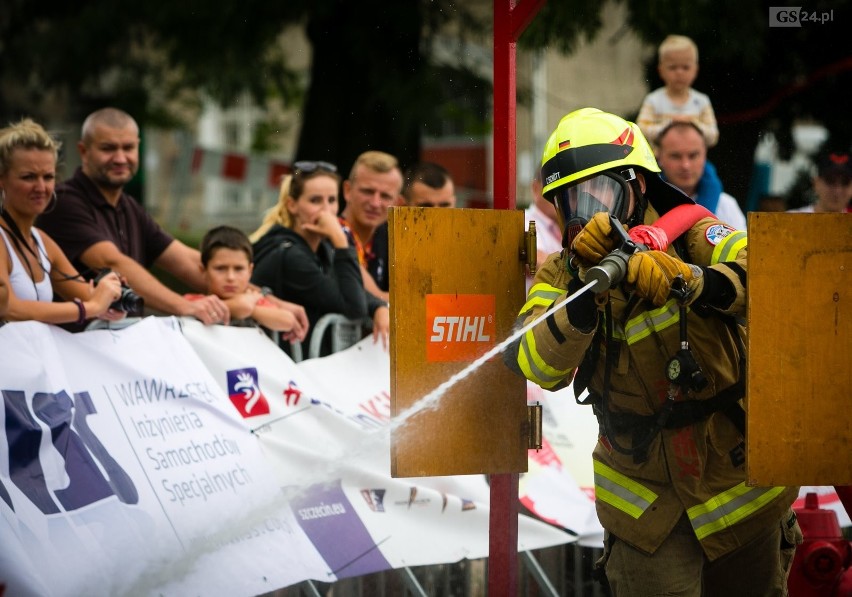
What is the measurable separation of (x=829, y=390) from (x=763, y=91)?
28.3ft

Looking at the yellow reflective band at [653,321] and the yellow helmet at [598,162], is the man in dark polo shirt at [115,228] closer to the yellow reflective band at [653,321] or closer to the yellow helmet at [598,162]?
the yellow helmet at [598,162]

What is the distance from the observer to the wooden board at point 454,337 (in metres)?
3.87

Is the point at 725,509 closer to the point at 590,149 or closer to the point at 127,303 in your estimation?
the point at 590,149

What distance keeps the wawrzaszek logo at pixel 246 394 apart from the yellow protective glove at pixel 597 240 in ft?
7.84

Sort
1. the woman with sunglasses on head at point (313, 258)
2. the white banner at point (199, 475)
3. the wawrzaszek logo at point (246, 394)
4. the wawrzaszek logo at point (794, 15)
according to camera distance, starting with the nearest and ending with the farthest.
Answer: the white banner at point (199, 475), the wawrzaszek logo at point (246, 394), the woman with sunglasses on head at point (313, 258), the wawrzaszek logo at point (794, 15)

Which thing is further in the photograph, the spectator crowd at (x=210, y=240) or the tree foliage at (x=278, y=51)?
the tree foliage at (x=278, y=51)

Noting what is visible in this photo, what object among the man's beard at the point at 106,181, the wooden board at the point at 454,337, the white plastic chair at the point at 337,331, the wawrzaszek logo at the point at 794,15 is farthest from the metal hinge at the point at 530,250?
the wawrzaszek logo at the point at 794,15

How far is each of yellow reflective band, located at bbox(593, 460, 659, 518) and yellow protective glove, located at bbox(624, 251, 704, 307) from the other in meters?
0.69

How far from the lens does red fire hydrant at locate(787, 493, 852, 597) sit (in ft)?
16.4

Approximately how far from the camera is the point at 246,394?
5387 millimetres

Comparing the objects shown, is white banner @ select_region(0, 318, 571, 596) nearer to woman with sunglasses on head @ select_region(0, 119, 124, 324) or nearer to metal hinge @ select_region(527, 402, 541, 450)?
woman with sunglasses on head @ select_region(0, 119, 124, 324)

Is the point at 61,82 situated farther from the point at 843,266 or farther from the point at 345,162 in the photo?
the point at 843,266

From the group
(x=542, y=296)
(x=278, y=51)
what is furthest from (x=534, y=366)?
(x=278, y=51)

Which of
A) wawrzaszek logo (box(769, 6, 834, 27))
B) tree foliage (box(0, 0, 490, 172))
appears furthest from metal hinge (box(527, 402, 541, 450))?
tree foliage (box(0, 0, 490, 172))
